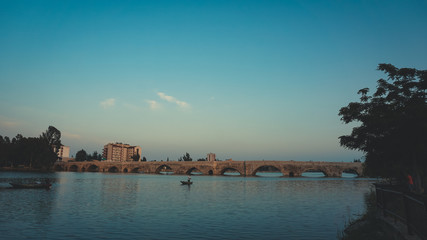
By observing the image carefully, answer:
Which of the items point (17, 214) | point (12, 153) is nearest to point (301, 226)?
point (17, 214)

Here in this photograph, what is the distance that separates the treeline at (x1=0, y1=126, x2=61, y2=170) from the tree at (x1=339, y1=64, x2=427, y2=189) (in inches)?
4188

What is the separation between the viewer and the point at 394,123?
59.6 ft

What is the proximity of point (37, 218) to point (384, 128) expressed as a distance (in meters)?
23.3

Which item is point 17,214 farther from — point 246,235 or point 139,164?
point 139,164

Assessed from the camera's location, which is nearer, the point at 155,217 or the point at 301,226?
the point at 301,226

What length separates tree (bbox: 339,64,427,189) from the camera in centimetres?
1764

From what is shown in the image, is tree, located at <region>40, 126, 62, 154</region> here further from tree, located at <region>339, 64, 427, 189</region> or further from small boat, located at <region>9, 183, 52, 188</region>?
tree, located at <region>339, 64, 427, 189</region>

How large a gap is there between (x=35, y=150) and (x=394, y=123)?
11104 centimetres

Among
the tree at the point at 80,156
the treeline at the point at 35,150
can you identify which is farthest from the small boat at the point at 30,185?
the tree at the point at 80,156

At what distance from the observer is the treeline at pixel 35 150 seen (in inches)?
3939

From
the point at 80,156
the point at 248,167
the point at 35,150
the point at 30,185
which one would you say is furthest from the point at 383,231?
the point at 80,156

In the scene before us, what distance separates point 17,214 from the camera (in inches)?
748

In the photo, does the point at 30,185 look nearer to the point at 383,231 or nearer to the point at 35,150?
the point at 383,231

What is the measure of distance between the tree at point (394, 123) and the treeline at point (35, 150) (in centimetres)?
10637
